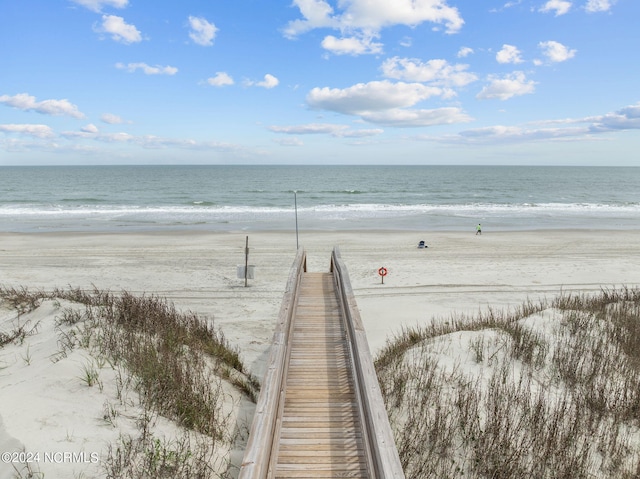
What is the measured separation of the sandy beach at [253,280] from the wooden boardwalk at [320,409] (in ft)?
3.21

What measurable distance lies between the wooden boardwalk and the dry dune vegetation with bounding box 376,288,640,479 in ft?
2.31

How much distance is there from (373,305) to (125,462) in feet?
35.3

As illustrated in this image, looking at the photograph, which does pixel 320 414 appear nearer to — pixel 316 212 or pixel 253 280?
pixel 253 280

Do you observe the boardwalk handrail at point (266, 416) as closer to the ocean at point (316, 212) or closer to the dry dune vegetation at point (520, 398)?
the dry dune vegetation at point (520, 398)

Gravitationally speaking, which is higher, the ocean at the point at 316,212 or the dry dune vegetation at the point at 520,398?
the ocean at the point at 316,212

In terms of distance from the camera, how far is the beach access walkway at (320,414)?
13.3ft

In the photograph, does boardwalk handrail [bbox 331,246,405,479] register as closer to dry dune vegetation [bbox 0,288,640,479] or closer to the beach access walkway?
the beach access walkway

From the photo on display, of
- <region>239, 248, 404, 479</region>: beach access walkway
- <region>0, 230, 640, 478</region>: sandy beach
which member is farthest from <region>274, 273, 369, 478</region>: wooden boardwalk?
<region>0, 230, 640, 478</region>: sandy beach

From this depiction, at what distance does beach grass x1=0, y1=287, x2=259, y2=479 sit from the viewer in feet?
14.7

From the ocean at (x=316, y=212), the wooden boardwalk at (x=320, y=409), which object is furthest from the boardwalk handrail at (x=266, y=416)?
the ocean at (x=316, y=212)

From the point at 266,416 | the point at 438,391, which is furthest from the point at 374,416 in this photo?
the point at 438,391

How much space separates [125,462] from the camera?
4297mm

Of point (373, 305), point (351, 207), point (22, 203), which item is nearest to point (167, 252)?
point (373, 305)

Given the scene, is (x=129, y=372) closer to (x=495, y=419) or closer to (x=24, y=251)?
(x=495, y=419)
